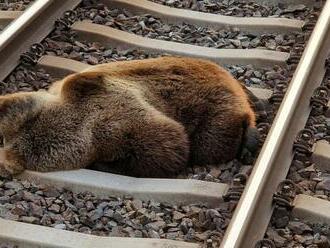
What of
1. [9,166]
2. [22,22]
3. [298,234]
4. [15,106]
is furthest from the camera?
[22,22]

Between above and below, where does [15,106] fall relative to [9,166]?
above

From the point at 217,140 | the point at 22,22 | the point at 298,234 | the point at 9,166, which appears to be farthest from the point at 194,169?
the point at 22,22

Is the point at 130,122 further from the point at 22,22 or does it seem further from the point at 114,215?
the point at 22,22

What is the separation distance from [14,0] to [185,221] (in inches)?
111

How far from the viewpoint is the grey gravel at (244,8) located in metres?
6.00

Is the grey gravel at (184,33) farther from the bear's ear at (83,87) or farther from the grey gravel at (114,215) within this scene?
the grey gravel at (114,215)

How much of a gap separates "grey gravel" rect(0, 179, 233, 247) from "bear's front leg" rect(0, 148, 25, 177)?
89 millimetres

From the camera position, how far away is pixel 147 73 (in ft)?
14.8

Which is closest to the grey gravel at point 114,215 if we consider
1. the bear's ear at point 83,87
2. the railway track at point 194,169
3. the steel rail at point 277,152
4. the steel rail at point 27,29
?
the railway track at point 194,169

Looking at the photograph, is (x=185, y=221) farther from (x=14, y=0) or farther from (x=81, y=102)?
(x=14, y=0)

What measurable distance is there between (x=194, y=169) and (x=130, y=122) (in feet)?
1.31

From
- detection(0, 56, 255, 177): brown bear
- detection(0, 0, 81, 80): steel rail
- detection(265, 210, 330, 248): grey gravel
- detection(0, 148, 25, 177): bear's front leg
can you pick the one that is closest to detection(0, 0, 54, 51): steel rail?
detection(0, 0, 81, 80): steel rail

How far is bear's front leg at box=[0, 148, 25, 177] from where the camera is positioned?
418cm

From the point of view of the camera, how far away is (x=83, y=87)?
4.34 m
